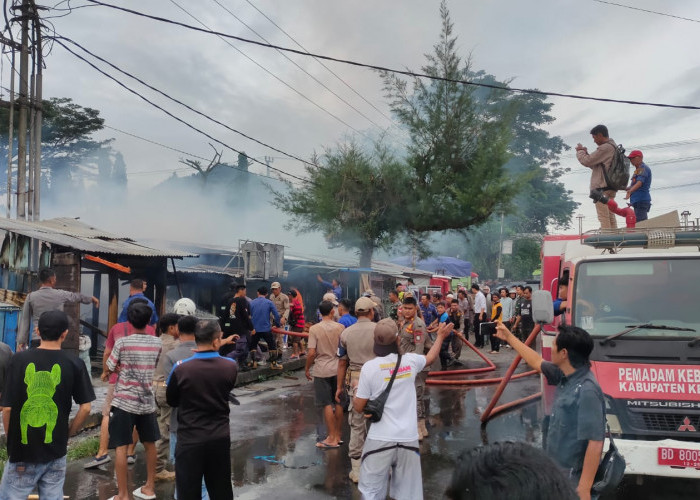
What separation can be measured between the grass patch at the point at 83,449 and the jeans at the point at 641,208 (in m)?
7.75

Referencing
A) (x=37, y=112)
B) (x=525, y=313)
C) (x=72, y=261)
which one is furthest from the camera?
(x=525, y=313)

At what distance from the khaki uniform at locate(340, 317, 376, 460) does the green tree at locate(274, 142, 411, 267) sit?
1397cm

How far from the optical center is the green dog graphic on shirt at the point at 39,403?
12.2 feet

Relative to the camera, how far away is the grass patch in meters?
6.59

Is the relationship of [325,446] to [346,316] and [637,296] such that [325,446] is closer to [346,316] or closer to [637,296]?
[346,316]

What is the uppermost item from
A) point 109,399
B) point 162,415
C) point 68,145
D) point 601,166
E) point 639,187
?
point 68,145

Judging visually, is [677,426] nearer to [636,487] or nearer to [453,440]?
[636,487]

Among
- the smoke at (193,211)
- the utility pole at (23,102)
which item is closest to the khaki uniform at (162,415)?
the utility pole at (23,102)

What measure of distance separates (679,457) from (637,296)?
5.17ft

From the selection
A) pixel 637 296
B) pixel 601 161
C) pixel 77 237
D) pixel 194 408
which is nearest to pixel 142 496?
pixel 194 408

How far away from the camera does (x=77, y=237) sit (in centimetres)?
1113

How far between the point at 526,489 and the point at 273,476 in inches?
205

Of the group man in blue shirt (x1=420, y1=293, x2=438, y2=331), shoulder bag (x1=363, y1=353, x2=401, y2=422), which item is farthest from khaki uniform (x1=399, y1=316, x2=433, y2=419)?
man in blue shirt (x1=420, y1=293, x2=438, y2=331)

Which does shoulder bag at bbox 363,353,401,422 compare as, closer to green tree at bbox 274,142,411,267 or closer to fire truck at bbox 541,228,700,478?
fire truck at bbox 541,228,700,478
